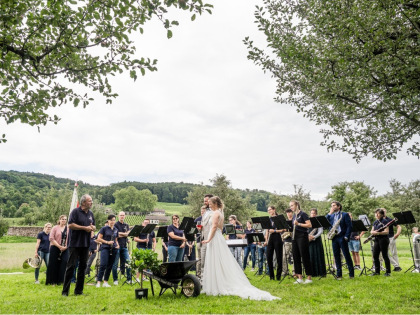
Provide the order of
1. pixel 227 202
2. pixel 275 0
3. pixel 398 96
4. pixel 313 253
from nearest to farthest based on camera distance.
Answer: pixel 398 96 → pixel 313 253 → pixel 275 0 → pixel 227 202

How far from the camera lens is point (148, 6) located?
5.62 meters

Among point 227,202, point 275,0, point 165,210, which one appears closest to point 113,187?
point 165,210

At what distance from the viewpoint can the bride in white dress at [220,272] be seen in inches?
280

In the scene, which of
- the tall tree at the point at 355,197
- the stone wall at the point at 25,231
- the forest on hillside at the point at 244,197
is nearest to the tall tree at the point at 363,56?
the forest on hillside at the point at 244,197

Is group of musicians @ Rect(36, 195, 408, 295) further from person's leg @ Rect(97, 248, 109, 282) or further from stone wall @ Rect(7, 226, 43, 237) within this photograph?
stone wall @ Rect(7, 226, 43, 237)

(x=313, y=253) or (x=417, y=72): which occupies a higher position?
(x=417, y=72)

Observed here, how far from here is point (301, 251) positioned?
866 centimetres

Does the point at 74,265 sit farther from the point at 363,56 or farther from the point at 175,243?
the point at 363,56

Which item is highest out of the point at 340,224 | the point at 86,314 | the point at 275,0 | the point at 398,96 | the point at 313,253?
the point at 275,0

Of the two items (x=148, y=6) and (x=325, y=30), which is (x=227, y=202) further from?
(x=148, y=6)

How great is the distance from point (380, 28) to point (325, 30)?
67.8 inches

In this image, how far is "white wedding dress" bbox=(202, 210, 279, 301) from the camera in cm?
714

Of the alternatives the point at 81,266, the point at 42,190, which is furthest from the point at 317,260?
the point at 42,190

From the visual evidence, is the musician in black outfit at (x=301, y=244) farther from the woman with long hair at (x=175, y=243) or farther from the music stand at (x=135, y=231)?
the music stand at (x=135, y=231)
